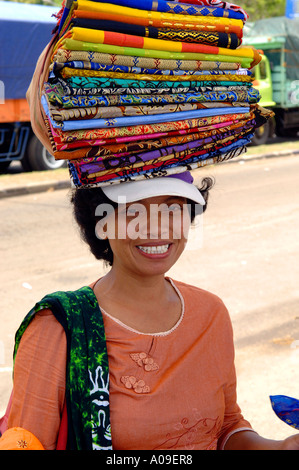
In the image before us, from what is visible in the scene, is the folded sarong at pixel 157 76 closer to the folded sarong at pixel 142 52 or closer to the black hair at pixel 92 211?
the folded sarong at pixel 142 52

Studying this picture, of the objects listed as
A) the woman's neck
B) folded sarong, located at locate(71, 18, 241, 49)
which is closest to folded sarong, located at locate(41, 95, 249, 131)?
folded sarong, located at locate(71, 18, 241, 49)

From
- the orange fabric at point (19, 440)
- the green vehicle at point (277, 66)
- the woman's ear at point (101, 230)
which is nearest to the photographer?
the orange fabric at point (19, 440)

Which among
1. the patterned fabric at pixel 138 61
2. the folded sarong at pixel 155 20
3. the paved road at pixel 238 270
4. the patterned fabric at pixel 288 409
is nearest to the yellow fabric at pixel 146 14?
the folded sarong at pixel 155 20

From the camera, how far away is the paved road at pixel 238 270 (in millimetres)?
4789

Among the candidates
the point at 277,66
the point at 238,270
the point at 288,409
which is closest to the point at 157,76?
the point at 288,409

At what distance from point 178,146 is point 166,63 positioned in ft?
0.82

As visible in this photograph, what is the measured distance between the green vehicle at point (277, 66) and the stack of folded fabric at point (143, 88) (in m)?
18.3

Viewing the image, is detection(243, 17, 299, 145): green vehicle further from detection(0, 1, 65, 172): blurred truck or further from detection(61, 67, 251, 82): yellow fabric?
detection(61, 67, 251, 82): yellow fabric

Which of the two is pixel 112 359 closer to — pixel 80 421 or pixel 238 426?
pixel 80 421

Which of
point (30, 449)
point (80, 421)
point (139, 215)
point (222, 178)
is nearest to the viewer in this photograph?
point (30, 449)

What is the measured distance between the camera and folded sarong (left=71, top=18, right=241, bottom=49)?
186cm

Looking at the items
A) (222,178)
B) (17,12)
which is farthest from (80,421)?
(17,12)

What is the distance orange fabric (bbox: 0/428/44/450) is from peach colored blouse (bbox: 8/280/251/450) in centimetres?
6

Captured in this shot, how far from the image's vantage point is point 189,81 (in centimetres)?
209
